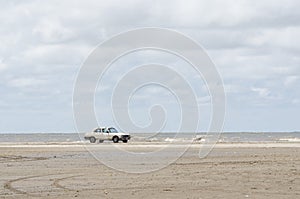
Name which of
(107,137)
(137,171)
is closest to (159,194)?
(137,171)

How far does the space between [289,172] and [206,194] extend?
722 centimetres

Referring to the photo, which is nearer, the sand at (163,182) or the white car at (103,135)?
the sand at (163,182)

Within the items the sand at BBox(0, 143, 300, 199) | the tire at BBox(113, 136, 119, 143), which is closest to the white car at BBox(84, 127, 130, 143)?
the tire at BBox(113, 136, 119, 143)

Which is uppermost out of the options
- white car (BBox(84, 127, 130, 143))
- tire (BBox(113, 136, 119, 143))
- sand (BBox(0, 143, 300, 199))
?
white car (BBox(84, 127, 130, 143))

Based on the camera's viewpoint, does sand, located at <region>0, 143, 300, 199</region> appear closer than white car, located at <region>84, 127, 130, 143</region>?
Yes

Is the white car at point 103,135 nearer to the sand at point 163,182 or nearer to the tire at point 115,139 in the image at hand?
the tire at point 115,139

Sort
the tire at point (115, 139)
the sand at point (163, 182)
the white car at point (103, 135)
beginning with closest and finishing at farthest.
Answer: the sand at point (163, 182) < the tire at point (115, 139) < the white car at point (103, 135)

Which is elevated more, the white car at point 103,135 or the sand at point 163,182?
the white car at point 103,135

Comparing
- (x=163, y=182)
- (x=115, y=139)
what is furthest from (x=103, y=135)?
(x=163, y=182)

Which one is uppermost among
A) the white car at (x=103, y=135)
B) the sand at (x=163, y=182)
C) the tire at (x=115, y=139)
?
the white car at (x=103, y=135)

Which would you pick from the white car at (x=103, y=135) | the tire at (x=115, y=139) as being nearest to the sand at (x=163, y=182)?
the tire at (x=115, y=139)

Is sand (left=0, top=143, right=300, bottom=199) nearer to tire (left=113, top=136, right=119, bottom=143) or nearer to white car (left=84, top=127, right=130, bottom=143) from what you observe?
tire (left=113, top=136, right=119, bottom=143)

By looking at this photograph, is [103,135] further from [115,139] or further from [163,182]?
[163,182]

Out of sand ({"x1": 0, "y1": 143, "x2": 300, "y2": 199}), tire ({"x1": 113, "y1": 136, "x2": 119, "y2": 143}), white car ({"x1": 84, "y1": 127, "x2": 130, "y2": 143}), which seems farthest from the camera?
white car ({"x1": 84, "y1": 127, "x2": 130, "y2": 143})
